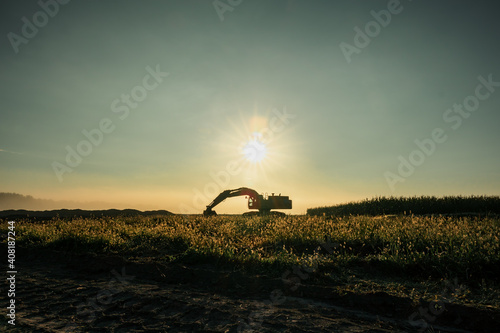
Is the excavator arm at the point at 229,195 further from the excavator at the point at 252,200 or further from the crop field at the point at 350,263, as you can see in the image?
the crop field at the point at 350,263

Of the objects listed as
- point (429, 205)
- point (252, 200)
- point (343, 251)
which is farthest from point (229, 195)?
point (429, 205)

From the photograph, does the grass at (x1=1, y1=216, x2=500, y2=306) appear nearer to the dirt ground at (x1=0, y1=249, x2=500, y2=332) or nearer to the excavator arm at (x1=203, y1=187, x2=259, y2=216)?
the dirt ground at (x1=0, y1=249, x2=500, y2=332)

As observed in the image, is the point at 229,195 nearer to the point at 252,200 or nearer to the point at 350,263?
the point at 252,200

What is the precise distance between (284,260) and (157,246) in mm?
3907

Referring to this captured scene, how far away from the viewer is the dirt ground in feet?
10.9

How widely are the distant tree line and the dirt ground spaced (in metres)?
17.7

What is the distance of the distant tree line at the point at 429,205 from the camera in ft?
72.5

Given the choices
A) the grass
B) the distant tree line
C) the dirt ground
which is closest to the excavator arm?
the distant tree line

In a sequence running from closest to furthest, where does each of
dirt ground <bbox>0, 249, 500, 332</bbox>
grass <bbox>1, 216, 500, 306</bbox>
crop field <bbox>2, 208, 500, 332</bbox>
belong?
1. dirt ground <bbox>0, 249, 500, 332</bbox>
2. crop field <bbox>2, 208, 500, 332</bbox>
3. grass <bbox>1, 216, 500, 306</bbox>

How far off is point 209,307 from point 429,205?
80.3ft

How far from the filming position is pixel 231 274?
5145mm

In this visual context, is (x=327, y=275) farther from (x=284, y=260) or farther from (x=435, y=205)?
(x=435, y=205)

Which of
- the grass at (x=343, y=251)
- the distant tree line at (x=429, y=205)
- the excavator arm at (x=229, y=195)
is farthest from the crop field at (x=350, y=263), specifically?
the distant tree line at (x=429, y=205)

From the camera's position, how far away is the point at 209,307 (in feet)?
12.4
